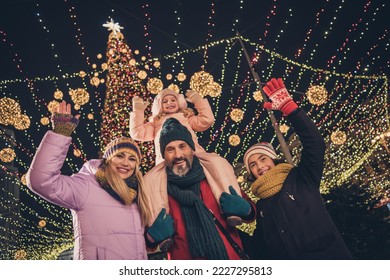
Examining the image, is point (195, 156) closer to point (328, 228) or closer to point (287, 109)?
point (287, 109)

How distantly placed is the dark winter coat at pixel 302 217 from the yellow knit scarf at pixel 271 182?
0.17 ft

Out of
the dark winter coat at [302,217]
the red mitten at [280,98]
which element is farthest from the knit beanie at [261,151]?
the red mitten at [280,98]

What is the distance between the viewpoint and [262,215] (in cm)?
320

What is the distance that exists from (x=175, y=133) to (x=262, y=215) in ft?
4.08

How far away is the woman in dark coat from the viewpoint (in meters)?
2.85

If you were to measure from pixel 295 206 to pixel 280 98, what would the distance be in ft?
3.57

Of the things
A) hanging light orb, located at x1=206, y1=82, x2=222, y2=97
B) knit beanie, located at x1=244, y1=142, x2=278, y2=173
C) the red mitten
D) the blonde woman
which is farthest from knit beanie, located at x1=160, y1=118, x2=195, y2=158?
hanging light orb, located at x1=206, y1=82, x2=222, y2=97

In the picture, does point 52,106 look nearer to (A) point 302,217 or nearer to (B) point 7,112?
(B) point 7,112

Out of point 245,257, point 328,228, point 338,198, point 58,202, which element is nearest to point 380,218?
point 338,198

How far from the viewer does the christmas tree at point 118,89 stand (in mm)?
8234

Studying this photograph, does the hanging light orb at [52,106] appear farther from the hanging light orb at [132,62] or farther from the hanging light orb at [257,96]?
the hanging light orb at [257,96]

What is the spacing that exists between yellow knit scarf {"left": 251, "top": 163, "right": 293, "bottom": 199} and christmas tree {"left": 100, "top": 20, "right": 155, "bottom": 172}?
5585mm

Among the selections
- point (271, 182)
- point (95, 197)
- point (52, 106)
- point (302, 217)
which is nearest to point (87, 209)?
point (95, 197)

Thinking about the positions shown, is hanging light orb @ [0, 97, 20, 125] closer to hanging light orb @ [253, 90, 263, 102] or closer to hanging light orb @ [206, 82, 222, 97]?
hanging light orb @ [206, 82, 222, 97]
